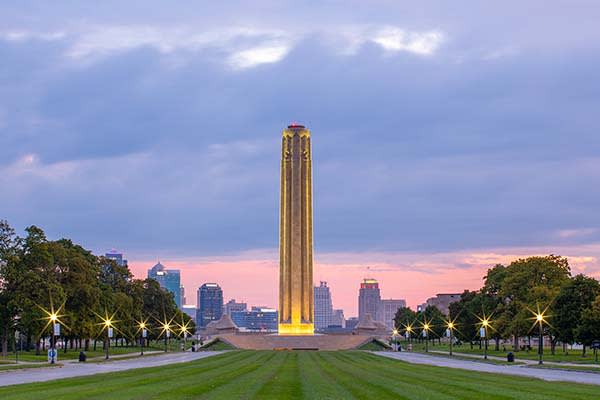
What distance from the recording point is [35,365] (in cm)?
5994

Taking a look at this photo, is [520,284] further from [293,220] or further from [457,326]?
[293,220]

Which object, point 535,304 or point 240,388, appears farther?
point 535,304

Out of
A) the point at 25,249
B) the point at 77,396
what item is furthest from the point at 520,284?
the point at 77,396

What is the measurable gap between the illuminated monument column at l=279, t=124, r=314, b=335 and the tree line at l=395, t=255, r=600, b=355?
28183 mm

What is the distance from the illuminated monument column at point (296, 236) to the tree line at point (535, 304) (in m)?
28.2

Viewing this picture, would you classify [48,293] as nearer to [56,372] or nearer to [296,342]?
[56,372]

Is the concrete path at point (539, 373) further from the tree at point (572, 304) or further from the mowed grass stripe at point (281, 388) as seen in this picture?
the tree at point (572, 304)

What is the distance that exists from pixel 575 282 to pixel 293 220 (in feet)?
235

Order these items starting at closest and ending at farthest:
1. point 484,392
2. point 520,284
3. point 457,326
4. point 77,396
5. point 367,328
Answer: point 77,396
point 484,392
point 520,284
point 457,326
point 367,328

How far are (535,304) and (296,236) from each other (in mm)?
63417

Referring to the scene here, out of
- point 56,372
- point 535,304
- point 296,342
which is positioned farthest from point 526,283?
point 56,372

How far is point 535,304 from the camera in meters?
91.9

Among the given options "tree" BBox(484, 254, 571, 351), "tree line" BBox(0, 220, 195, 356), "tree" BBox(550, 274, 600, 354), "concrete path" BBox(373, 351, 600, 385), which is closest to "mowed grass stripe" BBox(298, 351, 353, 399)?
"concrete path" BBox(373, 351, 600, 385)

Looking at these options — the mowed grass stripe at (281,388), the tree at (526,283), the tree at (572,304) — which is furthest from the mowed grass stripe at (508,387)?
the tree at (526,283)
